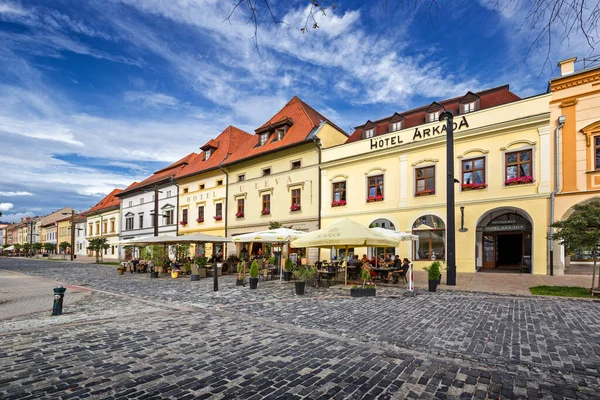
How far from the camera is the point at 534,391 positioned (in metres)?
4.04

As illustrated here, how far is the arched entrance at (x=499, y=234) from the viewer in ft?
60.2

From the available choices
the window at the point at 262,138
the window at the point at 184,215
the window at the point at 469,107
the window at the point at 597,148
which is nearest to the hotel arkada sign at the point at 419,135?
the window at the point at 469,107

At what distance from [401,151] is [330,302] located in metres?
13.4

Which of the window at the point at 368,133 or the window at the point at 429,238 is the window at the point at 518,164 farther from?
the window at the point at 368,133

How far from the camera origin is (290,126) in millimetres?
28547

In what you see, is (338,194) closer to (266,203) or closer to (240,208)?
(266,203)

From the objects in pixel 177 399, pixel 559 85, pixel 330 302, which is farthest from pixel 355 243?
pixel 559 85

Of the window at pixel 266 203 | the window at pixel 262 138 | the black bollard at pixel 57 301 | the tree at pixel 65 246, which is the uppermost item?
the window at pixel 262 138

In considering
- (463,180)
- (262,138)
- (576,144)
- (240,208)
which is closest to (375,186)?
(463,180)

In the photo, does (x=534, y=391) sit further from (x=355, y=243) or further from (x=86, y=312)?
(x=86, y=312)

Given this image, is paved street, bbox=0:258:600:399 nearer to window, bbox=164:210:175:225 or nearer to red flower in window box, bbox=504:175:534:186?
red flower in window box, bbox=504:175:534:186

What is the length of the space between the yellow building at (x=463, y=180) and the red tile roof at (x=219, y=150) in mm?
13050

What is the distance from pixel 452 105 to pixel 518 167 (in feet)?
19.9

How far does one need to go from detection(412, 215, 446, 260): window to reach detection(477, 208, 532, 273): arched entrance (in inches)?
81.3
